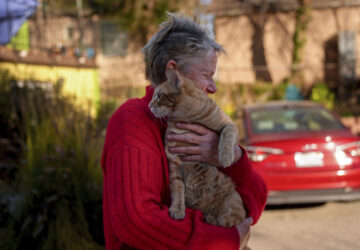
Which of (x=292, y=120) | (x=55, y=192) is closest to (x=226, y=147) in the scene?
(x=55, y=192)

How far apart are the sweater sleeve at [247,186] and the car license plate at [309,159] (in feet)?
13.5

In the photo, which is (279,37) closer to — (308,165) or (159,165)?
(308,165)

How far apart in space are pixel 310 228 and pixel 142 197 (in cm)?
480

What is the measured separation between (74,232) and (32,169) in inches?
34.9

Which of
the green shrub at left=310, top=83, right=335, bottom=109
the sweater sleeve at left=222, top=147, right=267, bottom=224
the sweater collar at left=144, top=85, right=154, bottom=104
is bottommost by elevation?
the green shrub at left=310, top=83, right=335, bottom=109

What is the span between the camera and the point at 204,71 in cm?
207

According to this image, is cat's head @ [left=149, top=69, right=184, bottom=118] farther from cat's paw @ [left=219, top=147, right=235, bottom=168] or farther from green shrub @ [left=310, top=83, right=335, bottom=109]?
green shrub @ [left=310, top=83, right=335, bottom=109]

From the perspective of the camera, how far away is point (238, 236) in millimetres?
1849

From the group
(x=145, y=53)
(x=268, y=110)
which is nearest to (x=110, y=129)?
(x=145, y=53)

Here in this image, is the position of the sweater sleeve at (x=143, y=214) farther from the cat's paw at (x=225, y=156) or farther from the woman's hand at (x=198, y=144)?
the cat's paw at (x=225, y=156)

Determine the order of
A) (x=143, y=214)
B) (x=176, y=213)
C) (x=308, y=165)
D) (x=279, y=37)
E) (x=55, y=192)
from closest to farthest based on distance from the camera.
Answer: (x=143, y=214) < (x=176, y=213) < (x=55, y=192) < (x=308, y=165) < (x=279, y=37)

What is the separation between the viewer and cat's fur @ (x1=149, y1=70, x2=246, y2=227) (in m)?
1.91

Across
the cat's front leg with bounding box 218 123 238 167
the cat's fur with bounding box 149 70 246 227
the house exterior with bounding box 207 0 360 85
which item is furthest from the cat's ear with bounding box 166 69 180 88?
the house exterior with bounding box 207 0 360 85

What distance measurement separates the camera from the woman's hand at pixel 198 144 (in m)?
1.94
